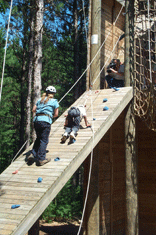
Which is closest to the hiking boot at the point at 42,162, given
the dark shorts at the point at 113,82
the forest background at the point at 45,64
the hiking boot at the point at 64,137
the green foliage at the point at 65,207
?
the hiking boot at the point at 64,137

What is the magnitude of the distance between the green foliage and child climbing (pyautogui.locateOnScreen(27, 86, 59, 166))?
7.95 meters

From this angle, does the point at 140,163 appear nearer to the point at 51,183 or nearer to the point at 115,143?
the point at 115,143

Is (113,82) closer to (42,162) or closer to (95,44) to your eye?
(95,44)

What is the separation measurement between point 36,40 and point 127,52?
3.64 m

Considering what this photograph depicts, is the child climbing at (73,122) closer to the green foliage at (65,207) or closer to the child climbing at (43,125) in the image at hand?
the child climbing at (43,125)

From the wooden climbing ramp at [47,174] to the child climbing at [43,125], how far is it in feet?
0.44

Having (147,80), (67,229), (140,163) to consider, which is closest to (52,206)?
(67,229)

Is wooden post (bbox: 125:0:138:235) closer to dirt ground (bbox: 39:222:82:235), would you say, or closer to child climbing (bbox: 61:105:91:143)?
child climbing (bbox: 61:105:91:143)

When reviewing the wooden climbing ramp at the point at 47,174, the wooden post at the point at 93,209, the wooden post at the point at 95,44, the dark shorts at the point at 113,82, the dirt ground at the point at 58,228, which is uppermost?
the wooden post at the point at 95,44

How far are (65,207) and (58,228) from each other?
1872 mm

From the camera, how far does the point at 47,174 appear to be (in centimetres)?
449

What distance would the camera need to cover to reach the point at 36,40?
9180 mm

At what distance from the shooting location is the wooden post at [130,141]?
21.2 feet

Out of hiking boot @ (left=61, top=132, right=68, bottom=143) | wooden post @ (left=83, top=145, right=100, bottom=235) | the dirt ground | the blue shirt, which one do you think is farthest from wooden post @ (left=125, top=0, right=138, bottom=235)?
the dirt ground
